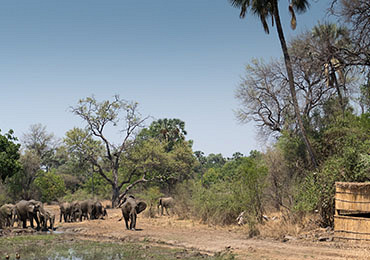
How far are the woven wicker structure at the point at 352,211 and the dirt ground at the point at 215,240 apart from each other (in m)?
0.39

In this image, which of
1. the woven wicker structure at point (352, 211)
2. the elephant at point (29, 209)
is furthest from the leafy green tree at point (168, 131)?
the woven wicker structure at point (352, 211)

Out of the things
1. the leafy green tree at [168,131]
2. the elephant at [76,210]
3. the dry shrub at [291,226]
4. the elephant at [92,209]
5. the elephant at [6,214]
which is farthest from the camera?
the leafy green tree at [168,131]

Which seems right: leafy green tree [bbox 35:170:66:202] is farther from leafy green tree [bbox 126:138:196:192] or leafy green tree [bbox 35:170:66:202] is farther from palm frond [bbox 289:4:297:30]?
palm frond [bbox 289:4:297:30]

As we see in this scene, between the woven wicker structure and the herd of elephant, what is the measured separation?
34.2 feet

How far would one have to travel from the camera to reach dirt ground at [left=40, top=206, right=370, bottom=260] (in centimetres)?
1263

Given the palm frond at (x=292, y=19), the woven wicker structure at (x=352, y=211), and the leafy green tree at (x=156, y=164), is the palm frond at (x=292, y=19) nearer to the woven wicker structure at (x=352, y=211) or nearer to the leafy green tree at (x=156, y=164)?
the woven wicker structure at (x=352, y=211)

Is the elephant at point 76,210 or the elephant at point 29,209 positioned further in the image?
the elephant at point 76,210

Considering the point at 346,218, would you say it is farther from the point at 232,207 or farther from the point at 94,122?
the point at 94,122

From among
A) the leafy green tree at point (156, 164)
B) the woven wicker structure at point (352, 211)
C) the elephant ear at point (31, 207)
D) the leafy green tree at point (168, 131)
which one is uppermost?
the leafy green tree at point (168, 131)

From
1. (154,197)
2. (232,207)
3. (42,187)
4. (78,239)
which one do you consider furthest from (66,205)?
(42,187)

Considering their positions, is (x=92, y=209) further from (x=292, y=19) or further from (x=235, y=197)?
(x=292, y=19)

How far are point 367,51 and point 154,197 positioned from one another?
1883cm

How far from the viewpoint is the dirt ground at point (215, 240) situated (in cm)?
1263

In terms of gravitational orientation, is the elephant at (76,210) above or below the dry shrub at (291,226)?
below
